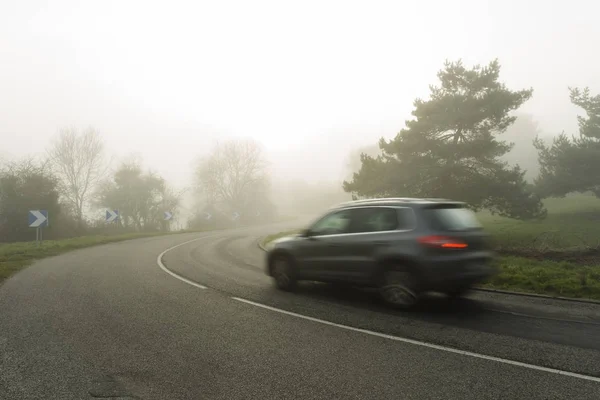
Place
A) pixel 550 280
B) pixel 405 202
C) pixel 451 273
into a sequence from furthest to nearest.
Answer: pixel 550 280, pixel 405 202, pixel 451 273

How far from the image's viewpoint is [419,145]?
2111 centimetres

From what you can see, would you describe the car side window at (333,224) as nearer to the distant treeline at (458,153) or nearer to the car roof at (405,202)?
the car roof at (405,202)

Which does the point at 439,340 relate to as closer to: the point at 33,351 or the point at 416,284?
the point at 416,284

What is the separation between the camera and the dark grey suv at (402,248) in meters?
6.32

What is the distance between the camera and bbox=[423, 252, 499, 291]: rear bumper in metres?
6.25

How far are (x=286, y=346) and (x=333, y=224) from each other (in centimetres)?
326

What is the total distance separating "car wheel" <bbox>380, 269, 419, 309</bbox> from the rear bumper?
291mm

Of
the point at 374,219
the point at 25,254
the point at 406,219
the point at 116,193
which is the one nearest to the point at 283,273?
the point at 374,219

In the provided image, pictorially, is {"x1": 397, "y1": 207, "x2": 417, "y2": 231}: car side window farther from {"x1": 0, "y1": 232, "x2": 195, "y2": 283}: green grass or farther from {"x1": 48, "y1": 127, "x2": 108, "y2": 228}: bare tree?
{"x1": 48, "y1": 127, "x2": 108, "y2": 228}: bare tree

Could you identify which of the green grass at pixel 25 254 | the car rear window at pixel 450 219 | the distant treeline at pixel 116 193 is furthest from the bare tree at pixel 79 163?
the car rear window at pixel 450 219

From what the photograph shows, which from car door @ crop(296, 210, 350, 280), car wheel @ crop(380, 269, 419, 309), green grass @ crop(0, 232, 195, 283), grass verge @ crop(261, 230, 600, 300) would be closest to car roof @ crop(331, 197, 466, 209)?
car door @ crop(296, 210, 350, 280)

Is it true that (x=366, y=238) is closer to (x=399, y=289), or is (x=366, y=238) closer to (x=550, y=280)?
(x=399, y=289)

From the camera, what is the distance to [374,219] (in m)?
7.16

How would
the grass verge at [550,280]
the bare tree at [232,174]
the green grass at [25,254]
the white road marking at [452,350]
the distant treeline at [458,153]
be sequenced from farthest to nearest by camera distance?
the bare tree at [232,174]
the distant treeline at [458,153]
the green grass at [25,254]
the grass verge at [550,280]
the white road marking at [452,350]
